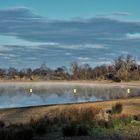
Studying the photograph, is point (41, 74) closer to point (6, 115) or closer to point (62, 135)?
point (6, 115)

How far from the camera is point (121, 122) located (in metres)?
16.8

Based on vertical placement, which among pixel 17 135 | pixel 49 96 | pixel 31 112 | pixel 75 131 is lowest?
pixel 49 96

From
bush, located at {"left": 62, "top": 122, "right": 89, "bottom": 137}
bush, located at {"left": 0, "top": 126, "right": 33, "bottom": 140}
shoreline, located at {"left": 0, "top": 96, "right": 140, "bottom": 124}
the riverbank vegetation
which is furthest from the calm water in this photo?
bush, located at {"left": 0, "top": 126, "right": 33, "bottom": 140}

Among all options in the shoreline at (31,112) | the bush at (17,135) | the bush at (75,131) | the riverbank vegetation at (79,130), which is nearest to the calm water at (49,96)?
the shoreline at (31,112)

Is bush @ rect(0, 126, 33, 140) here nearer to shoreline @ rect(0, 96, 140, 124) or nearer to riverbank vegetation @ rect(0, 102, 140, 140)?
riverbank vegetation @ rect(0, 102, 140, 140)

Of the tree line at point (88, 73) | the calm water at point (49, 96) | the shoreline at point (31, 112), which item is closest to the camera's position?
the shoreline at point (31, 112)

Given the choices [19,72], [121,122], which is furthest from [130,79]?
[121,122]

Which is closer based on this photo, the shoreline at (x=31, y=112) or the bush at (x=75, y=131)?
the bush at (x=75, y=131)

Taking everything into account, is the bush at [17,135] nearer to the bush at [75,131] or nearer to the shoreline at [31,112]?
Answer: the bush at [75,131]

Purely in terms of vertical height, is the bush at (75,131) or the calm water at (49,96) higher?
the bush at (75,131)

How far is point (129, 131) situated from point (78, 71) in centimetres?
11721

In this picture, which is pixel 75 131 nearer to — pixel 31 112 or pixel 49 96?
pixel 31 112

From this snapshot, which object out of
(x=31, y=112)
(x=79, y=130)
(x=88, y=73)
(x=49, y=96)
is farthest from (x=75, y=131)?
(x=88, y=73)

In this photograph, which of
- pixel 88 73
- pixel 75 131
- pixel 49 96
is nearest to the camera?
pixel 75 131
